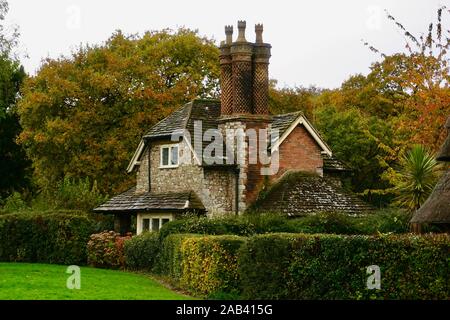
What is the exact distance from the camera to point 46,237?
38625 mm

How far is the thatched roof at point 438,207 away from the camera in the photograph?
19672mm

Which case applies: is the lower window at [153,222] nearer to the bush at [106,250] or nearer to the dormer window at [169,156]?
the bush at [106,250]

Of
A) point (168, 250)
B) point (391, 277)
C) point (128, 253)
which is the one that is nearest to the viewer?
point (391, 277)

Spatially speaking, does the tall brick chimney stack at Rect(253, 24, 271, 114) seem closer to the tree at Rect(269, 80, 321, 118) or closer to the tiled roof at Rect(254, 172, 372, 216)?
the tiled roof at Rect(254, 172, 372, 216)

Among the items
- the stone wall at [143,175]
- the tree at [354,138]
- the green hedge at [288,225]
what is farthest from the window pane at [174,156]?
the tree at [354,138]

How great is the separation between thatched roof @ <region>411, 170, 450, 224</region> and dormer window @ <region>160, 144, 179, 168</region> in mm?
20284

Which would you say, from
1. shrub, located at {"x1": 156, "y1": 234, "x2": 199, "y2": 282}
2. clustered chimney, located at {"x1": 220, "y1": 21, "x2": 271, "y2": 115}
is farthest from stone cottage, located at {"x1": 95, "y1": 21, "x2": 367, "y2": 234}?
shrub, located at {"x1": 156, "y1": 234, "x2": 199, "y2": 282}

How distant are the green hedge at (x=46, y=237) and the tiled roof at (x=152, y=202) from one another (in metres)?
1.78

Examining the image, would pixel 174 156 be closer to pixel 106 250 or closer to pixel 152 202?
pixel 152 202

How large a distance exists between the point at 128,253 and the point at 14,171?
26.5 metres

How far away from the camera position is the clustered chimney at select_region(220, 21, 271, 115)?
3769cm
